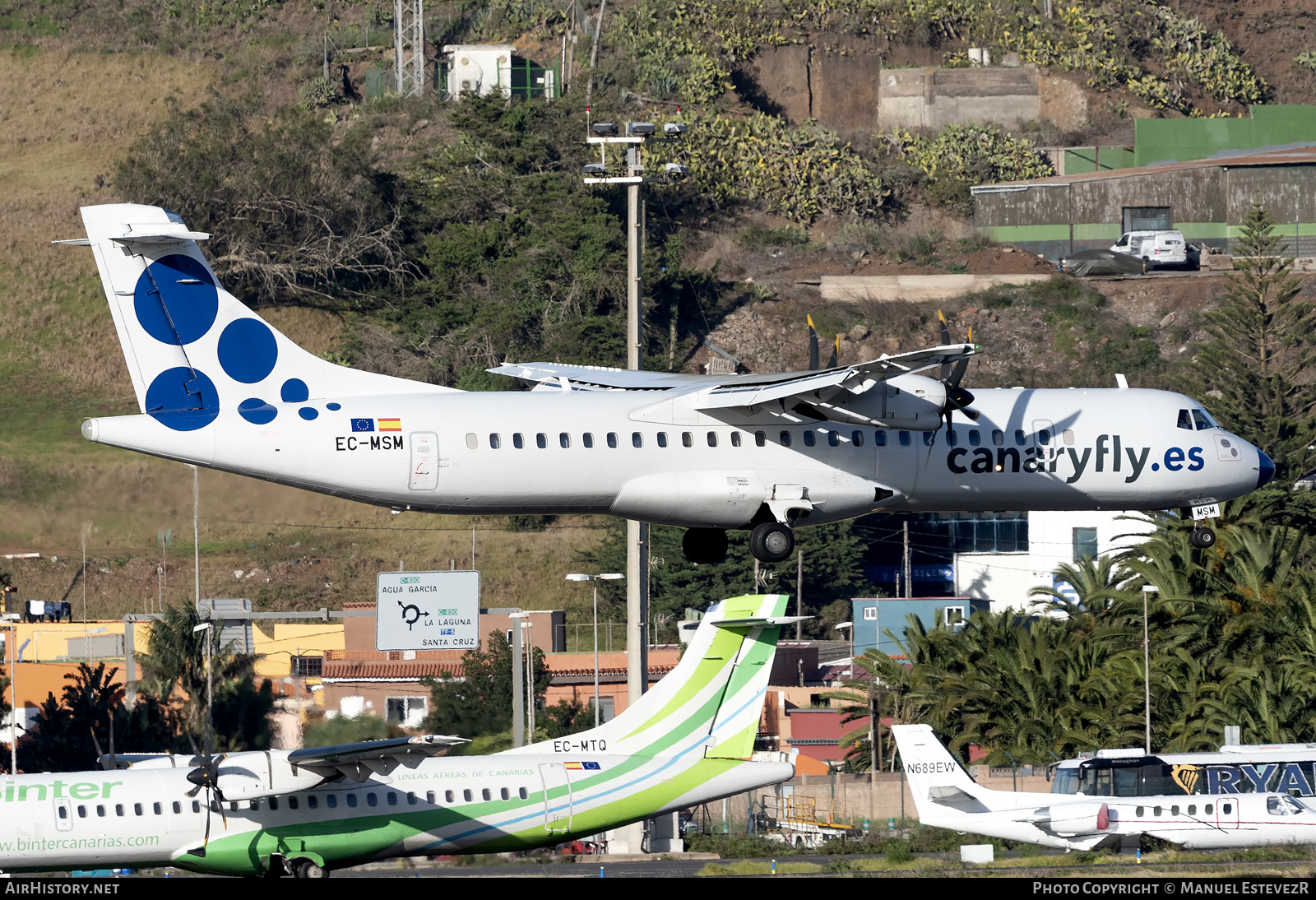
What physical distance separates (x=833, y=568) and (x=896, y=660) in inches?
844

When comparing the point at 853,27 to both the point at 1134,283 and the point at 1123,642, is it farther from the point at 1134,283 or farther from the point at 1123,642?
the point at 1123,642

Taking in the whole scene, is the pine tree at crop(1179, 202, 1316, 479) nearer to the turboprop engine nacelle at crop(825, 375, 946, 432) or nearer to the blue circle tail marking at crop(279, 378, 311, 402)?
the turboprop engine nacelle at crop(825, 375, 946, 432)

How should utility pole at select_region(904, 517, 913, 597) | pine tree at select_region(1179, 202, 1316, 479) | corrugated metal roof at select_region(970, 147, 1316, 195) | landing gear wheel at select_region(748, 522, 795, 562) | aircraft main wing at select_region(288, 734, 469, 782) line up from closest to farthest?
landing gear wheel at select_region(748, 522, 795, 562) → aircraft main wing at select_region(288, 734, 469, 782) → pine tree at select_region(1179, 202, 1316, 479) → utility pole at select_region(904, 517, 913, 597) → corrugated metal roof at select_region(970, 147, 1316, 195)

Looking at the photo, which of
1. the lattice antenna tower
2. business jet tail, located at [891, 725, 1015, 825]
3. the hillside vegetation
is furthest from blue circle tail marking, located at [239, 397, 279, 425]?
the lattice antenna tower

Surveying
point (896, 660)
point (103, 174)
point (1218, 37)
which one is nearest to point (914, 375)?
point (896, 660)

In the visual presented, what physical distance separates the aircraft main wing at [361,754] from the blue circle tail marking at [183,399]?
284 inches

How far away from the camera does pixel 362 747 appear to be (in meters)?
32.7

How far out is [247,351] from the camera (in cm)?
2984

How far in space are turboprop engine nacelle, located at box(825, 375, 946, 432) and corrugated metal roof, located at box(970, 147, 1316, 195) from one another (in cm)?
8967

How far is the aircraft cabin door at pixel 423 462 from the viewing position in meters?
29.1

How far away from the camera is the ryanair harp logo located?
1572 inches

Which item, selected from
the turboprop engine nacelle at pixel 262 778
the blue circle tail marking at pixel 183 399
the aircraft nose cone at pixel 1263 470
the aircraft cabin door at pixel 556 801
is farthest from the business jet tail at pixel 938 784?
the blue circle tail marking at pixel 183 399

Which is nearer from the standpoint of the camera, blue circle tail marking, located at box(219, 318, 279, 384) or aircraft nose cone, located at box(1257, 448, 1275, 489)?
blue circle tail marking, located at box(219, 318, 279, 384)

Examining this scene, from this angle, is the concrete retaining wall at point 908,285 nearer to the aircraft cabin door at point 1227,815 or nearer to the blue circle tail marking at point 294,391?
the aircraft cabin door at point 1227,815
